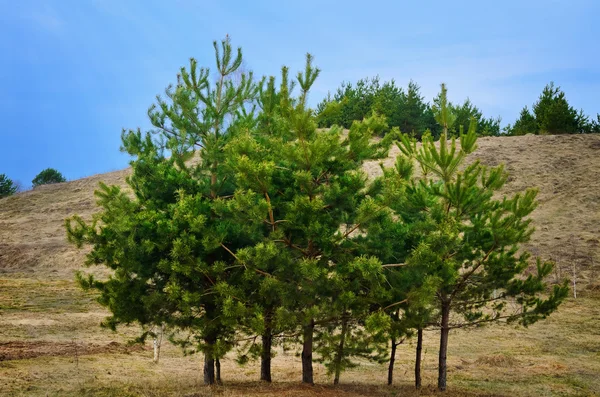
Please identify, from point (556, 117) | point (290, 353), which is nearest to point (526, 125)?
point (556, 117)

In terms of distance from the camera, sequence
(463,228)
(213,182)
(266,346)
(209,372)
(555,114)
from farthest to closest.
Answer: (555,114) → (209,372) → (266,346) → (213,182) → (463,228)

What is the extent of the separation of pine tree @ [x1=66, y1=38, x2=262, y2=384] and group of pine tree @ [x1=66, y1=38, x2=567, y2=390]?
45 mm

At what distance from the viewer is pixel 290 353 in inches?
1133

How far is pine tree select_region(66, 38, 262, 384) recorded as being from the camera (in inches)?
611

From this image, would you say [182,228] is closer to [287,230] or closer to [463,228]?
[287,230]

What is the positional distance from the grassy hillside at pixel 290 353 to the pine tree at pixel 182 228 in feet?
7.29

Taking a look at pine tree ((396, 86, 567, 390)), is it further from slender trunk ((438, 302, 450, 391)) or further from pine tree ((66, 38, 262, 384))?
pine tree ((66, 38, 262, 384))

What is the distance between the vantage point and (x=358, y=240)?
1608cm

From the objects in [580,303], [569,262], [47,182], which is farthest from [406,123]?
[47,182]

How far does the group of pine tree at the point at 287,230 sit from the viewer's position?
15.0 m

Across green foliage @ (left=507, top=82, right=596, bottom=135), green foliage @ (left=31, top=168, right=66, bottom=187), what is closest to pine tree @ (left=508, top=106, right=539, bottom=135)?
green foliage @ (left=507, top=82, right=596, bottom=135)

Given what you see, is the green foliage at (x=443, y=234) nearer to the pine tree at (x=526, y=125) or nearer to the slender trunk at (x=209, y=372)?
the slender trunk at (x=209, y=372)

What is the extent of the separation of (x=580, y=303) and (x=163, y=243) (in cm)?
2997

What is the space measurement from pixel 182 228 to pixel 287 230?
279cm
